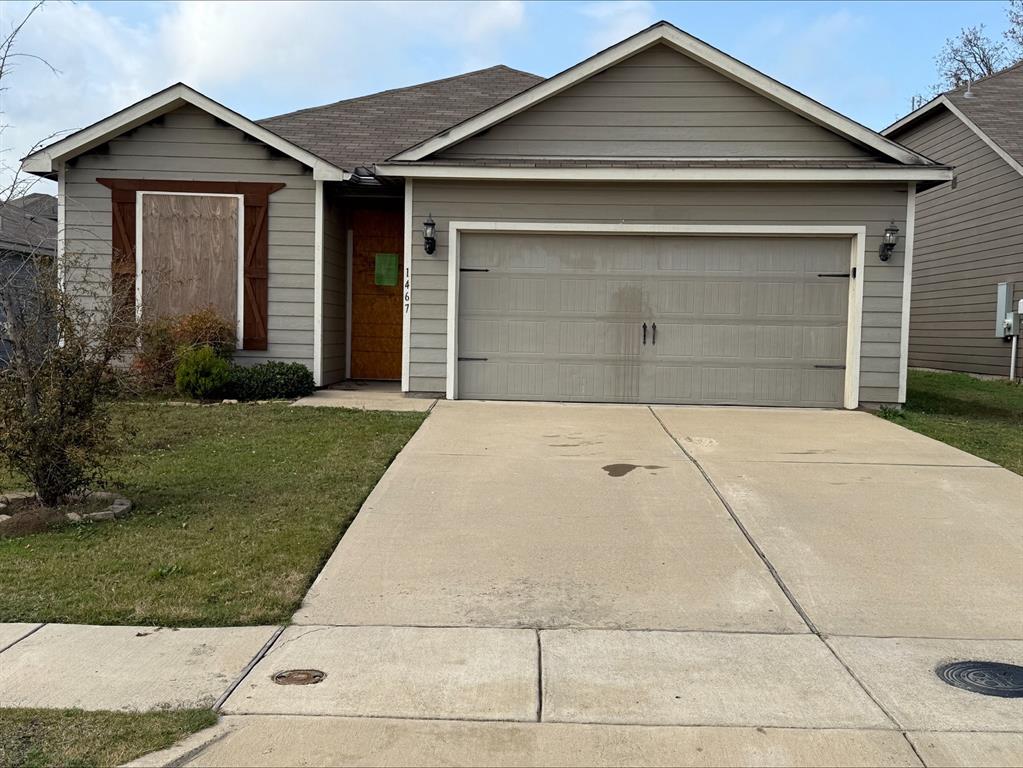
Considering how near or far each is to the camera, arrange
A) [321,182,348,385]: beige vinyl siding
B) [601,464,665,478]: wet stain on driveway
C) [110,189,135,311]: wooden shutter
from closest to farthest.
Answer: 1. [601,464,665,478]: wet stain on driveway
2. [110,189,135,311]: wooden shutter
3. [321,182,348,385]: beige vinyl siding

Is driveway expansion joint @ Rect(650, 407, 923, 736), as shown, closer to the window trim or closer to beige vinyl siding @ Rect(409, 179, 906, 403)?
beige vinyl siding @ Rect(409, 179, 906, 403)

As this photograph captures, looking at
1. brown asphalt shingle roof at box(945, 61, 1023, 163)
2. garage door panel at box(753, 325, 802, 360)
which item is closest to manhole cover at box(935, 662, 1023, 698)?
garage door panel at box(753, 325, 802, 360)

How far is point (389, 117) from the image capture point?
15.9m

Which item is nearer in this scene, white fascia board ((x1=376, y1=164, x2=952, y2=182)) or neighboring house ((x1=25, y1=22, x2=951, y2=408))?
white fascia board ((x1=376, y1=164, x2=952, y2=182))

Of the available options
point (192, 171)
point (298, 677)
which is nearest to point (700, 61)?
point (192, 171)

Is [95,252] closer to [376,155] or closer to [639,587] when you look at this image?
[376,155]

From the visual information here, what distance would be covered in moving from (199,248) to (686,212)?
22.1 ft

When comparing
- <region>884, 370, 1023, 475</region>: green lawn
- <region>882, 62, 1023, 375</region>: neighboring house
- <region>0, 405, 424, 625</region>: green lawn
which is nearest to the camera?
<region>0, 405, 424, 625</region>: green lawn

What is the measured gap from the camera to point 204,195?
41.1ft

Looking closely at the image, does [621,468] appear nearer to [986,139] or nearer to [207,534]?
[207,534]

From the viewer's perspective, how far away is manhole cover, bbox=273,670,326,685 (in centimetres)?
403

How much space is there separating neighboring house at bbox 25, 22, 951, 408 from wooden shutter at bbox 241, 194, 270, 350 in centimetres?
3

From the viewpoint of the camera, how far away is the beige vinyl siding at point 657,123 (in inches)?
468

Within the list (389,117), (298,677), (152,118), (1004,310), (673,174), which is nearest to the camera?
(298,677)
